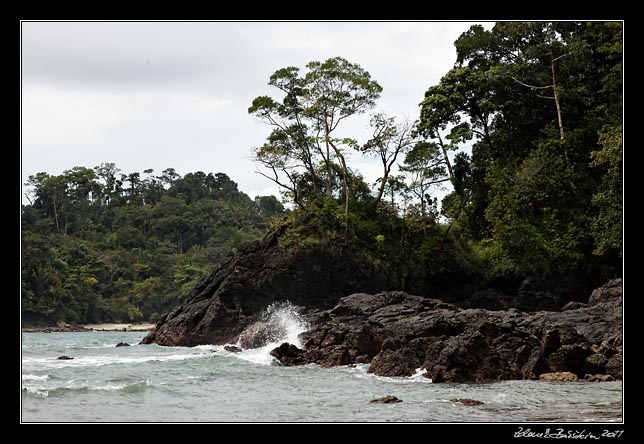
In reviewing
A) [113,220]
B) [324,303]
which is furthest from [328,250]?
[113,220]

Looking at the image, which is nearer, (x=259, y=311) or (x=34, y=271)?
(x=259, y=311)

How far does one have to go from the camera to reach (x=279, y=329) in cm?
2794

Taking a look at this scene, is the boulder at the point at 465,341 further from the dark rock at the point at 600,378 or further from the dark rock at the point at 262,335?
the dark rock at the point at 262,335

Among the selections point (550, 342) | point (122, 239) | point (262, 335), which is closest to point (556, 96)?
point (262, 335)

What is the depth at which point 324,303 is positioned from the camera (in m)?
34.4

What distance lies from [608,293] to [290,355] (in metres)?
A: 10.9

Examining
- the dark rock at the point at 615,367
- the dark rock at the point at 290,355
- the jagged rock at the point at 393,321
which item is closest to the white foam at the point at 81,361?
the dark rock at the point at 290,355

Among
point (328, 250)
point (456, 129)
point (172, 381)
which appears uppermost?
point (456, 129)

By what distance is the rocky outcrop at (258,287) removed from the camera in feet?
106

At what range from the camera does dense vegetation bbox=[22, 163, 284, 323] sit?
211 feet

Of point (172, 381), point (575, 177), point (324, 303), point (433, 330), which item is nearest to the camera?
point (172, 381)

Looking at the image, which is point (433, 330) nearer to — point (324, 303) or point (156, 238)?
point (324, 303)

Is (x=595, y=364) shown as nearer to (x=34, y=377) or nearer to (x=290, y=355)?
(x=290, y=355)

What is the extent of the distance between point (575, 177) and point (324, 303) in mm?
12912
